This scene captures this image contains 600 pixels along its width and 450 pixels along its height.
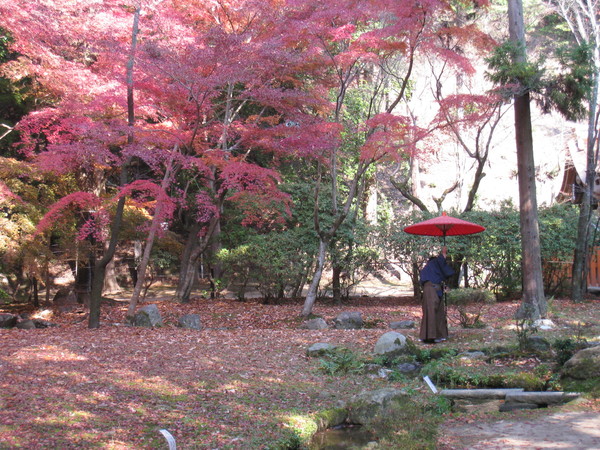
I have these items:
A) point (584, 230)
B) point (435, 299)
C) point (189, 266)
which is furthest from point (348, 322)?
point (584, 230)

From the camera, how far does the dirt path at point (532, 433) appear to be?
4.21m

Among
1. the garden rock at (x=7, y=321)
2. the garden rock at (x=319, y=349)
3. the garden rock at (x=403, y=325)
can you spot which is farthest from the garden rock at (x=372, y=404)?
the garden rock at (x=7, y=321)

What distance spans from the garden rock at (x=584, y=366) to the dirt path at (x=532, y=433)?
0.93 m

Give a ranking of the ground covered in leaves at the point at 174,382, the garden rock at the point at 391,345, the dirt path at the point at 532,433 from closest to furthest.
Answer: the dirt path at the point at 532,433 < the ground covered in leaves at the point at 174,382 < the garden rock at the point at 391,345

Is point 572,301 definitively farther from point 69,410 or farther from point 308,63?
point 69,410

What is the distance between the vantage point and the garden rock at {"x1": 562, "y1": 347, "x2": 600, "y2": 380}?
568 centimetres

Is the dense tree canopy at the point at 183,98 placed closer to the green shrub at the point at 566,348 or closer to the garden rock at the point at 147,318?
the garden rock at the point at 147,318

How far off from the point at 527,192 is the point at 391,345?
473 centimetres

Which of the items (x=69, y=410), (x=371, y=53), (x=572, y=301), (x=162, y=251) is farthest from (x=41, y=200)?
(x=572, y=301)

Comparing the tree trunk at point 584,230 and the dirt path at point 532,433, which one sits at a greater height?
the tree trunk at point 584,230

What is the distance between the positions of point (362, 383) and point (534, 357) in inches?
97.2

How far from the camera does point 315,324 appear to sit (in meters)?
10.6

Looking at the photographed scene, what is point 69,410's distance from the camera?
15.4ft

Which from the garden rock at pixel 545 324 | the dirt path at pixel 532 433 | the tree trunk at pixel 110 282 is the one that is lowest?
the dirt path at pixel 532 433
